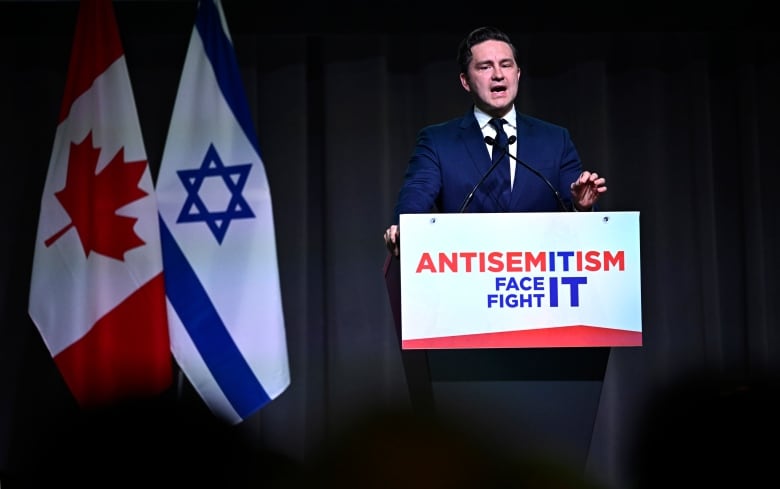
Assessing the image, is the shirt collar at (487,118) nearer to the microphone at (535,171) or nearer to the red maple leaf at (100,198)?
the microphone at (535,171)

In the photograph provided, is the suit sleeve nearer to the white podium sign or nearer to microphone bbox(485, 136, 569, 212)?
microphone bbox(485, 136, 569, 212)

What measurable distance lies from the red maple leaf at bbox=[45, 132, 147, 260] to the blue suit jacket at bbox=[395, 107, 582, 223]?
6.76 ft

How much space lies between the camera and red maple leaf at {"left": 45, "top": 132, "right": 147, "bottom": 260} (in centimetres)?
416

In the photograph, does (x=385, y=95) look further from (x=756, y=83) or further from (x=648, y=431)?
(x=648, y=431)

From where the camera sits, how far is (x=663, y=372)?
4.82 meters

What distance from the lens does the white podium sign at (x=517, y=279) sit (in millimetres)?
2051

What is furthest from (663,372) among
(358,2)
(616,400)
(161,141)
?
(161,141)

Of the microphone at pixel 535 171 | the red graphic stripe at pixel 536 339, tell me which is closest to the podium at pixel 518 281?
the red graphic stripe at pixel 536 339

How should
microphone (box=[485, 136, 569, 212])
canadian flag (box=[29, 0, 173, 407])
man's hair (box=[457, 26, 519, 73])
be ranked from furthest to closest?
canadian flag (box=[29, 0, 173, 407]), man's hair (box=[457, 26, 519, 73]), microphone (box=[485, 136, 569, 212])

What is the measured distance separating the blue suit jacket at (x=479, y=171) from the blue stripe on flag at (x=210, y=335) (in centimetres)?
197

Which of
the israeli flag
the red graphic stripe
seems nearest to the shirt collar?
the red graphic stripe

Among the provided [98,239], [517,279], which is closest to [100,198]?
[98,239]

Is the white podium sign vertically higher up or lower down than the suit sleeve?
lower down

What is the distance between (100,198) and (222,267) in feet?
1.96
